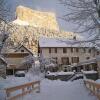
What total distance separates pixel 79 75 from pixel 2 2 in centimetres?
2928

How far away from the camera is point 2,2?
17.2 meters

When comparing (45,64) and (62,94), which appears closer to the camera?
(62,94)

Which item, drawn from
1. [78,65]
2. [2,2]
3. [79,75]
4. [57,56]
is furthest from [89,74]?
[2,2]

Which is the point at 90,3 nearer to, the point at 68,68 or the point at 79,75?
Result: the point at 79,75

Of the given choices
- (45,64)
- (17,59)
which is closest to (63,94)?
(45,64)

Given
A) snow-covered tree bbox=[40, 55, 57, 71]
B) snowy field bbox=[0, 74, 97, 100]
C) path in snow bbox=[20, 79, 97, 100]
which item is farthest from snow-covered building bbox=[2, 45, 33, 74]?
path in snow bbox=[20, 79, 97, 100]

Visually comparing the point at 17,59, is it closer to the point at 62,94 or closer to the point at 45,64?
the point at 45,64

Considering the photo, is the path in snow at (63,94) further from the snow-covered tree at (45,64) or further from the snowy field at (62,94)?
the snow-covered tree at (45,64)

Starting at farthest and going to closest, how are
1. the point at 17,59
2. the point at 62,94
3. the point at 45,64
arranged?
the point at 17,59 < the point at 45,64 < the point at 62,94

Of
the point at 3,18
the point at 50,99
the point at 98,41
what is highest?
the point at 3,18

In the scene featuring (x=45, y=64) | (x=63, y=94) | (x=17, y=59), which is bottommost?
(x=63, y=94)

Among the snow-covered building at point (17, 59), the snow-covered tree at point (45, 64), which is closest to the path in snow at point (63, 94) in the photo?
the snow-covered tree at point (45, 64)

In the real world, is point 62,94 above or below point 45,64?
below

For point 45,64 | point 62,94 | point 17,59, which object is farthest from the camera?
point 17,59
